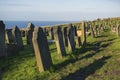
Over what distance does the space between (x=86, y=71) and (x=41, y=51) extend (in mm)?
2882

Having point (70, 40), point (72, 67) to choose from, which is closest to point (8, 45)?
point (70, 40)

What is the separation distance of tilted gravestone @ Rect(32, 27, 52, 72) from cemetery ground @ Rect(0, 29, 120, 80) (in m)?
0.39

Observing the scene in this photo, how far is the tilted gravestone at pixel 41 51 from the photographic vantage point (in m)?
18.4

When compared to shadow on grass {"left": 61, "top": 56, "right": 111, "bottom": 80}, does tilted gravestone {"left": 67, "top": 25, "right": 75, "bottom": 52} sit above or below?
above

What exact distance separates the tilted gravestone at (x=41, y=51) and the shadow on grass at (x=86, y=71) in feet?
6.39

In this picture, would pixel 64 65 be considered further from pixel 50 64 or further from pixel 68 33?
pixel 68 33

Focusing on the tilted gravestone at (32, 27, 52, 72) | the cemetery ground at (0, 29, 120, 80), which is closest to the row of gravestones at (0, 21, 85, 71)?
the tilted gravestone at (32, 27, 52, 72)

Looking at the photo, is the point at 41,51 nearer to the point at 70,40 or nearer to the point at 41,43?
the point at 41,43

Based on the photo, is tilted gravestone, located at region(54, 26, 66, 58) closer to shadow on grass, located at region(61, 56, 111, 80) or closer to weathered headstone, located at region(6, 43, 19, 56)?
shadow on grass, located at region(61, 56, 111, 80)

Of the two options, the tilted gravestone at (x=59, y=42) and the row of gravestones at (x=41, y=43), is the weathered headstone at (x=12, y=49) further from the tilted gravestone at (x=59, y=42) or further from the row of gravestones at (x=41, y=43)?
the tilted gravestone at (x=59, y=42)

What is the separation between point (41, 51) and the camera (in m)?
18.5

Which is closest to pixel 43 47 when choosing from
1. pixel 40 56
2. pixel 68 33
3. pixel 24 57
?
pixel 40 56

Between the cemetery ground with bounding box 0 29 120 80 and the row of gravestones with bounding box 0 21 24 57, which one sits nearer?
the cemetery ground with bounding box 0 29 120 80

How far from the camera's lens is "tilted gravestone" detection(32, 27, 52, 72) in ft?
60.3
